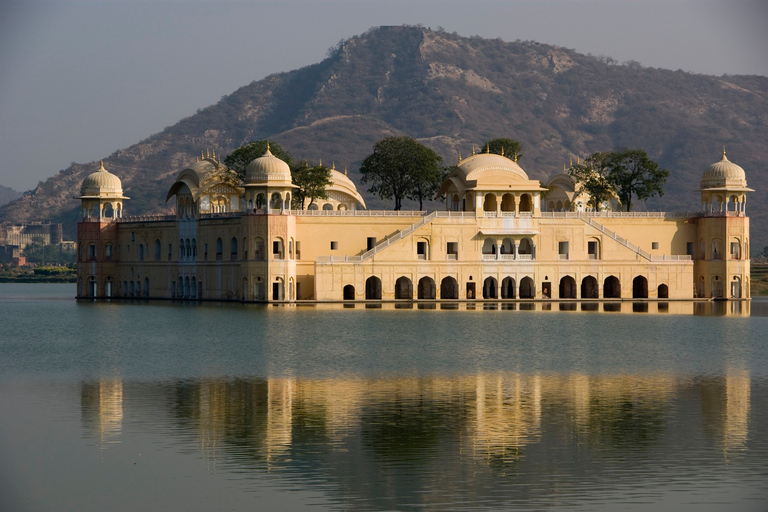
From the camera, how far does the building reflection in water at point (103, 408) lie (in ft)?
77.7

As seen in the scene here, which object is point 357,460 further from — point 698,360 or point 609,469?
point 698,360

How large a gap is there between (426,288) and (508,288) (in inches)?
192

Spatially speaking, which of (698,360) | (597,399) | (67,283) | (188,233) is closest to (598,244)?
(188,233)

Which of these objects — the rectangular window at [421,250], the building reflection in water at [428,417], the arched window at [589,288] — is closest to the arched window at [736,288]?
the arched window at [589,288]

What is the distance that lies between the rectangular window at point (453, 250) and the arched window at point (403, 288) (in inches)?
109

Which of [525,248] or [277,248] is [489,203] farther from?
[277,248]

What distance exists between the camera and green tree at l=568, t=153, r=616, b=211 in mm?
82938

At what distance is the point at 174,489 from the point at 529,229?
54.3m

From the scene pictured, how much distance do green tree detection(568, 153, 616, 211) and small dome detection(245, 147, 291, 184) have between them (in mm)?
23247

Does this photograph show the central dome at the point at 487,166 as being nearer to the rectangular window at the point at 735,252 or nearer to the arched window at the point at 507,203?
the arched window at the point at 507,203

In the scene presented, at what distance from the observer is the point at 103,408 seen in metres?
26.5

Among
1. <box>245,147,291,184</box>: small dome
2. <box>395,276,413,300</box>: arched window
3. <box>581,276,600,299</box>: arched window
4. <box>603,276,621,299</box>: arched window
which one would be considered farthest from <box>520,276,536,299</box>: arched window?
<box>245,147,291,184</box>: small dome

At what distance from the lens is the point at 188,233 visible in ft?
246

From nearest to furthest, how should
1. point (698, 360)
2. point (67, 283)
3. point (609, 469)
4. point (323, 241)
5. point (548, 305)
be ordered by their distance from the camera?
point (609, 469) → point (698, 360) → point (548, 305) → point (323, 241) → point (67, 283)
